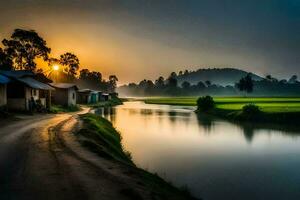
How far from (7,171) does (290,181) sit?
45.2 feet

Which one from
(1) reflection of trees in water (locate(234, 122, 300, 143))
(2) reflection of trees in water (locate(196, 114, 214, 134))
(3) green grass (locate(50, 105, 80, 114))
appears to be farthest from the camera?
(3) green grass (locate(50, 105, 80, 114))

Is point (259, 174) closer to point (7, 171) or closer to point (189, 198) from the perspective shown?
point (189, 198)

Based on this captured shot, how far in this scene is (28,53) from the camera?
300 ft

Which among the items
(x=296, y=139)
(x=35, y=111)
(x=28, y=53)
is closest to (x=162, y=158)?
(x=296, y=139)

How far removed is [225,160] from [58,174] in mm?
13784

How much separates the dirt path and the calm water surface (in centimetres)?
454

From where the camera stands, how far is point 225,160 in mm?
23141

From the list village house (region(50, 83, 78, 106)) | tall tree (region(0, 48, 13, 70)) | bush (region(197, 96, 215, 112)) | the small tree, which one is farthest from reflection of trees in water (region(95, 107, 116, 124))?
the small tree

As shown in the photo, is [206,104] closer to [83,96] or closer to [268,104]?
[268,104]

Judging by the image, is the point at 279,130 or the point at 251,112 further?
the point at 251,112

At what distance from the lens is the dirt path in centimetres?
1016

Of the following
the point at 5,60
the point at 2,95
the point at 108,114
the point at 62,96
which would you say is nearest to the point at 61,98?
the point at 62,96

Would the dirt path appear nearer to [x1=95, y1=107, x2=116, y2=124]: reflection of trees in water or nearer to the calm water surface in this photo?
the calm water surface

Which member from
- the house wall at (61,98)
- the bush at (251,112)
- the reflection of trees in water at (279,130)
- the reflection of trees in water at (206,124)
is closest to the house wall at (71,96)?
the house wall at (61,98)
